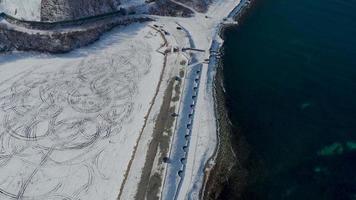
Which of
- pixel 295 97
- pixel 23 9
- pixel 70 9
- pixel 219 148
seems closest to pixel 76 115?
pixel 219 148

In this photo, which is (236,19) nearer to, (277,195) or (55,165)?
(277,195)

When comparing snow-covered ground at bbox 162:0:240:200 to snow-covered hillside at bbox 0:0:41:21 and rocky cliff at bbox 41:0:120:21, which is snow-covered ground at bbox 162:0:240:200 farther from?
snow-covered hillside at bbox 0:0:41:21

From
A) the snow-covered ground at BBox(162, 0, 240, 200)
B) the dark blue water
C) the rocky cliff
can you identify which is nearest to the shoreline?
the snow-covered ground at BBox(162, 0, 240, 200)

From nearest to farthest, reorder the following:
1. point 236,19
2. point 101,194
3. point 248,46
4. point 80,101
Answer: point 101,194 < point 80,101 < point 248,46 < point 236,19

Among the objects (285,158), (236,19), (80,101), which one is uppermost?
(236,19)

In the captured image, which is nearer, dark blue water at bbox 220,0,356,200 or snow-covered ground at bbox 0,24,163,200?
snow-covered ground at bbox 0,24,163,200

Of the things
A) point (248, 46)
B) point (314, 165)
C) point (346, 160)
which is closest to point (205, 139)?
point (314, 165)

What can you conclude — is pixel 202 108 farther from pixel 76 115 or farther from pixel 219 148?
pixel 76 115
